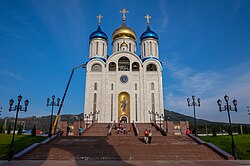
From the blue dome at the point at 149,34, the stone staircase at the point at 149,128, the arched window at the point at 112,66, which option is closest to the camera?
the stone staircase at the point at 149,128

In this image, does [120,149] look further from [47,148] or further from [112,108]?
[112,108]

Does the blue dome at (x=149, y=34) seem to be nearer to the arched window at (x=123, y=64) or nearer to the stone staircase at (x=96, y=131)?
the arched window at (x=123, y=64)

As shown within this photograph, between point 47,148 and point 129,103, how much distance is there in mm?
19805

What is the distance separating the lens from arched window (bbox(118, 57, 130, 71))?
35.3 m

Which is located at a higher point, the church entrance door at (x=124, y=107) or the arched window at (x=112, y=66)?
the arched window at (x=112, y=66)

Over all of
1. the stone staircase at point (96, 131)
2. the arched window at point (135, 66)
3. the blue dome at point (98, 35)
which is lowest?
the stone staircase at point (96, 131)

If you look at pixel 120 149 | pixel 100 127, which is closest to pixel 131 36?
pixel 100 127

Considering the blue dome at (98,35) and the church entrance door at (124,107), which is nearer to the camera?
the church entrance door at (124,107)

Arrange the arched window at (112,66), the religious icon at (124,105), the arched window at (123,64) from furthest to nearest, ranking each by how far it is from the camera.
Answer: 1. the arched window at (123,64)
2. the arched window at (112,66)
3. the religious icon at (124,105)

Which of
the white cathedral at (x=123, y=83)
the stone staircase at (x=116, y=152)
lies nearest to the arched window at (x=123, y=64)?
the white cathedral at (x=123, y=83)

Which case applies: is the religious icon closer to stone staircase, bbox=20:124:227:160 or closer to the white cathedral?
the white cathedral

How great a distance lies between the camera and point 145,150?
12352 mm

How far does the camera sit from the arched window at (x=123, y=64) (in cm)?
3534

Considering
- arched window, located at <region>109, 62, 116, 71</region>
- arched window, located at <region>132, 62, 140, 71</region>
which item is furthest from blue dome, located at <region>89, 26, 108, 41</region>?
arched window, located at <region>132, 62, 140, 71</region>
